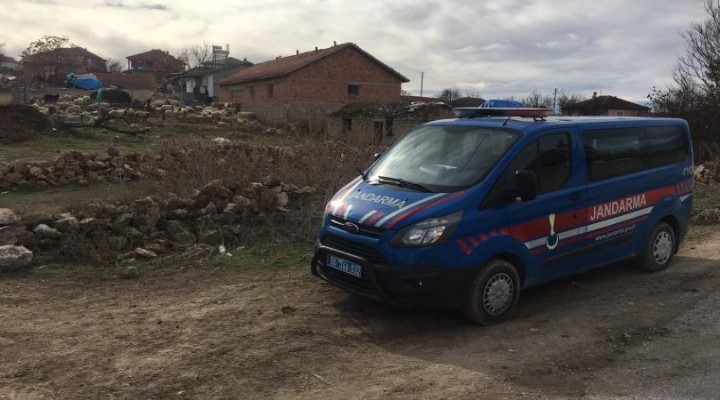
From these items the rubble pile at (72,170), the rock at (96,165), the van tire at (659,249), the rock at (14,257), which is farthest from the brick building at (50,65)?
the van tire at (659,249)

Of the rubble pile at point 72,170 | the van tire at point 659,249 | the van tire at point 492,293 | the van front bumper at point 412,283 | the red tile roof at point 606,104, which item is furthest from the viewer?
the red tile roof at point 606,104

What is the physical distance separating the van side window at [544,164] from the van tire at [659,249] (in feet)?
6.17

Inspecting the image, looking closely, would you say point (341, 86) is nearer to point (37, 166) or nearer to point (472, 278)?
point (37, 166)

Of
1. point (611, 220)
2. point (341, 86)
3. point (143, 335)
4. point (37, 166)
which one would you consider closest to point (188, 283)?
point (143, 335)

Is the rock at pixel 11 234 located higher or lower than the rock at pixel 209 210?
lower

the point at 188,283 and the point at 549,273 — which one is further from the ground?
the point at 549,273

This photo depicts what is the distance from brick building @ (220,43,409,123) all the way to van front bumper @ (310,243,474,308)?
37506 mm

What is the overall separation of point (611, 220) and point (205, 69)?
236 feet

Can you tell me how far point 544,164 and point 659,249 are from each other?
2470 millimetres

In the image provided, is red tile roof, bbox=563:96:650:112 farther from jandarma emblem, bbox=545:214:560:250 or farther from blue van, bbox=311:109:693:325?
jandarma emblem, bbox=545:214:560:250

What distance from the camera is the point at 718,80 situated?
62.1 feet

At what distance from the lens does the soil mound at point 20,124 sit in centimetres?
1944

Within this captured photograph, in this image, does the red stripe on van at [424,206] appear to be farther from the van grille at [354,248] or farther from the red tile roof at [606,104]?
the red tile roof at [606,104]

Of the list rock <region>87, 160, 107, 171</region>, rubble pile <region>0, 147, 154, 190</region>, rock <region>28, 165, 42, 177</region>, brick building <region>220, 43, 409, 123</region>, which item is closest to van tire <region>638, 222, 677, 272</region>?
rubble pile <region>0, 147, 154, 190</region>
